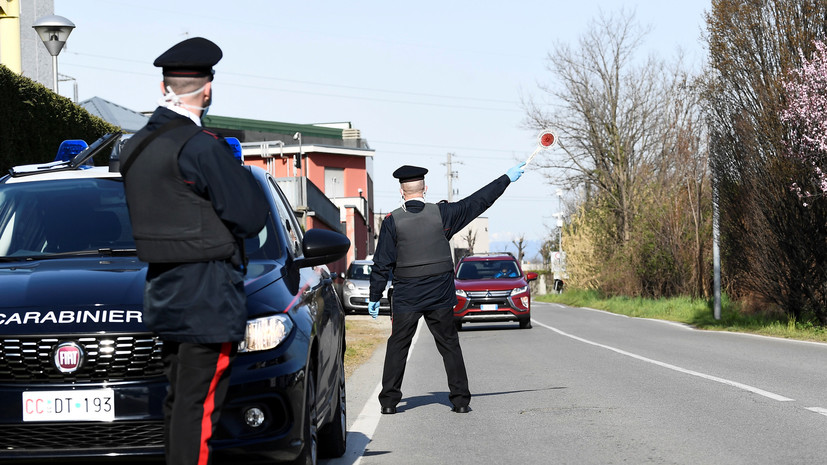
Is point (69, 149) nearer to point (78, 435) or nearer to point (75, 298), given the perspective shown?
point (75, 298)

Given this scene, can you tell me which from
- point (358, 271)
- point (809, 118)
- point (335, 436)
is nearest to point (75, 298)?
point (335, 436)

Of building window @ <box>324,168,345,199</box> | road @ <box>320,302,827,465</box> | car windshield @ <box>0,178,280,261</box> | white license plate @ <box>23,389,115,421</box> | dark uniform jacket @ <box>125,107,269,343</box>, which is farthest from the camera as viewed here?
building window @ <box>324,168,345,199</box>

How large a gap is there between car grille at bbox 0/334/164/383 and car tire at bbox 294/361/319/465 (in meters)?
0.70

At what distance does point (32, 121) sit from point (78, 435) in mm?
10785

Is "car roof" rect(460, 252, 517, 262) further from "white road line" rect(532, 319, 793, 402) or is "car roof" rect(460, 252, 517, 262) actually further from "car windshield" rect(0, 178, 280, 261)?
"car windshield" rect(0, 178, 280, 261)

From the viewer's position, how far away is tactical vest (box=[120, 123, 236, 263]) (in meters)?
3.82

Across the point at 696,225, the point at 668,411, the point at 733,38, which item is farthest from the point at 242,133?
the point at 668,411

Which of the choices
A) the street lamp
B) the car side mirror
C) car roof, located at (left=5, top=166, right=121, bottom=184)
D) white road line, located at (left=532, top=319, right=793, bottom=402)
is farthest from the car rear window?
the car side mirror

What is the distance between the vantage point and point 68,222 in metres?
6.27

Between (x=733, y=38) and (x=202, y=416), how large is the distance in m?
18.6

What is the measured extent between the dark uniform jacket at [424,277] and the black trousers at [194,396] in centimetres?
506

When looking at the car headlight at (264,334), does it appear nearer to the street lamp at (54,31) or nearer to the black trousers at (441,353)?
the black trousers at (441,353)

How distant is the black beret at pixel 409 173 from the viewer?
29.4 feet

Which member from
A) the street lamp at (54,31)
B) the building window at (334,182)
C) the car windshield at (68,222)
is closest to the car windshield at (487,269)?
the street lamp at (54,31)
